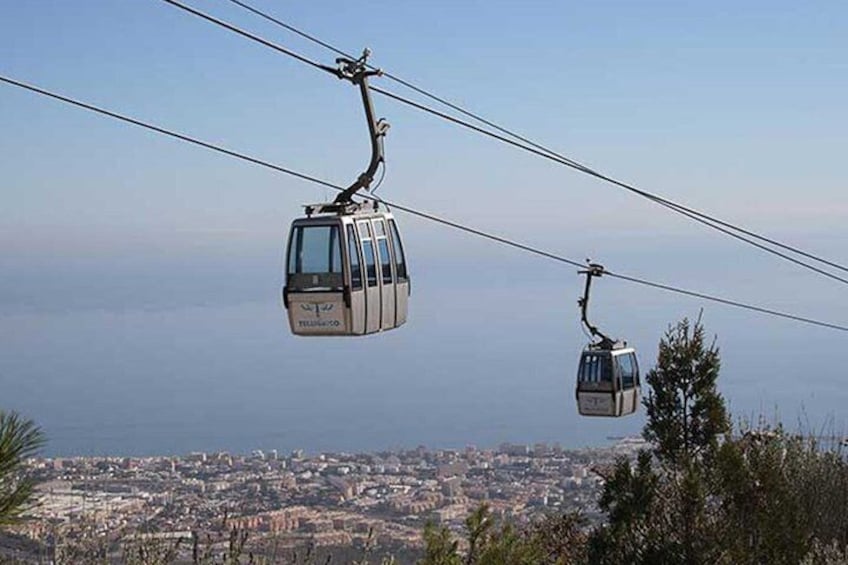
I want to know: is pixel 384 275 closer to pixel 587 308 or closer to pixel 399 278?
pixel 399 278

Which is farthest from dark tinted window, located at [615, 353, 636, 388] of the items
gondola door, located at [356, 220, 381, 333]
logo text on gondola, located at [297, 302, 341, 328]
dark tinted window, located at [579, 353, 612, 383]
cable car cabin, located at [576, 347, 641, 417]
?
logo text on gondola, located at [297, 302, 341, 328]

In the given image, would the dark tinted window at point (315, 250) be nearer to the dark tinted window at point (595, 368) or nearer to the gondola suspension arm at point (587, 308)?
the gondola suspension arm at point (587, 308)

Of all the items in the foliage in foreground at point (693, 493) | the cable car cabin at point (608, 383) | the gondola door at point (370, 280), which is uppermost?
the gondola door at point (370, 280)

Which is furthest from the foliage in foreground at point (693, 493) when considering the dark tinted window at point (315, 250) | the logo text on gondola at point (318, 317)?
the dark tinted window at point (315, 250)

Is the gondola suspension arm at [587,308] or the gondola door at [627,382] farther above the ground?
the gondola suspension arm at [587,308]

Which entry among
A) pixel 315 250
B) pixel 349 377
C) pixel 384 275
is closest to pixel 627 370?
pixel 384 275

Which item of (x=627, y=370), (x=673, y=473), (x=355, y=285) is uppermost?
(x=355, y=285)
